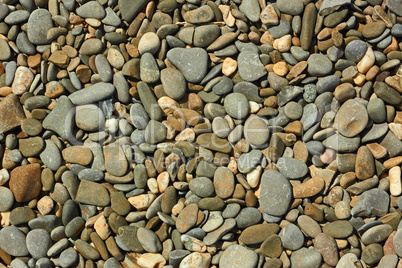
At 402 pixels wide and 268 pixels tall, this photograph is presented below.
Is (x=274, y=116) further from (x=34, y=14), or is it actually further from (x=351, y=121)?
(x=34, y=14)

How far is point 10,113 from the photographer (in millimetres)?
1772

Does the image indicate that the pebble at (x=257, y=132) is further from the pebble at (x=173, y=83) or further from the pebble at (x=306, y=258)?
the pebble at (x=306, y=258)

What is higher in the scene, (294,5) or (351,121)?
(294,5)

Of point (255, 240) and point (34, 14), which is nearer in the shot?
point (255, 240)

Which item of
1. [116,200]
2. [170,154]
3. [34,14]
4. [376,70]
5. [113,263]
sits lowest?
[113,263]

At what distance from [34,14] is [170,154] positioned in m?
1.01

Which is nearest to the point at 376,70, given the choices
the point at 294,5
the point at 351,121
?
the point at 351,121

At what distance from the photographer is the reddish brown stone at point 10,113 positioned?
5.76ft

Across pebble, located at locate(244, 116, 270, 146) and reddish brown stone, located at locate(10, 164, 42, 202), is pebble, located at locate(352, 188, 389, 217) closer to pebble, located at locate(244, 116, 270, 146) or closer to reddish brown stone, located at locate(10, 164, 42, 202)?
pebble, located at locate(244, 116, 270, 146)

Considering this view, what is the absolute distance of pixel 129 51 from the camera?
1818mm

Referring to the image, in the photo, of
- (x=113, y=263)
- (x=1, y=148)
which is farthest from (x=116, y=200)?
(x=1, y=148)

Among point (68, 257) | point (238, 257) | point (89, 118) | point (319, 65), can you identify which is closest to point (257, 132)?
point (319, 65)

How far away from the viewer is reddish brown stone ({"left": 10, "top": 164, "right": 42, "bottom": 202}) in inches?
67.5

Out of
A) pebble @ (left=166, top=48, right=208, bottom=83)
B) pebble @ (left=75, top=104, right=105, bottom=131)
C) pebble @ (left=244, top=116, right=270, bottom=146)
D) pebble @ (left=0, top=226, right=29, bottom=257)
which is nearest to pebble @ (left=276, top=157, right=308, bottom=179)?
pebble @ (left=244, top=116, right=270, bottom=146)
